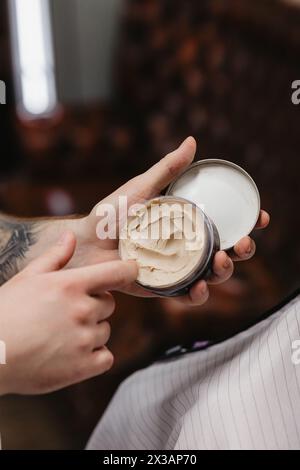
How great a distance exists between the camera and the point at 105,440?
49.3 inches

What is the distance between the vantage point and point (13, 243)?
125cm

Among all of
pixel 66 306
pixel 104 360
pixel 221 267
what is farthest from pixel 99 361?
pixel 221 267

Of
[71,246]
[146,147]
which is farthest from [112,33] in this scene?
[71,246]

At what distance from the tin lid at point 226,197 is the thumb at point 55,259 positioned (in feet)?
0.67

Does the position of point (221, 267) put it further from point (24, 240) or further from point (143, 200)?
point (24, 240)

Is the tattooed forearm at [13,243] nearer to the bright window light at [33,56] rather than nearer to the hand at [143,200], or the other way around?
the hand at [143,200]

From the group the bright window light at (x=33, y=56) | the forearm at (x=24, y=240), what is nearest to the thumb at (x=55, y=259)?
the forearm at (x=24, y=240)

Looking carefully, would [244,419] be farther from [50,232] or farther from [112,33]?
[112,33]

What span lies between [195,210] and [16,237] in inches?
18.4

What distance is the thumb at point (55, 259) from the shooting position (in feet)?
3.06

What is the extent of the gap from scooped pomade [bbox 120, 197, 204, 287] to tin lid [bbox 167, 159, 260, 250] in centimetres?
6

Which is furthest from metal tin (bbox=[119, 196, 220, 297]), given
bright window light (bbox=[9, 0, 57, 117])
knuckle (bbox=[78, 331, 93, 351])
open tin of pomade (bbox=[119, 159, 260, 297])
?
bright window light (bbox=[9, 0, 57, 117])

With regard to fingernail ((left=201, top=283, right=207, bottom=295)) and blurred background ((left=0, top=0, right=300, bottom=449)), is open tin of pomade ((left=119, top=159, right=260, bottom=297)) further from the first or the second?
blurred background ((left=0, top=0, right=300, bottom=449))

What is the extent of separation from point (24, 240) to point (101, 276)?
0.40 m
